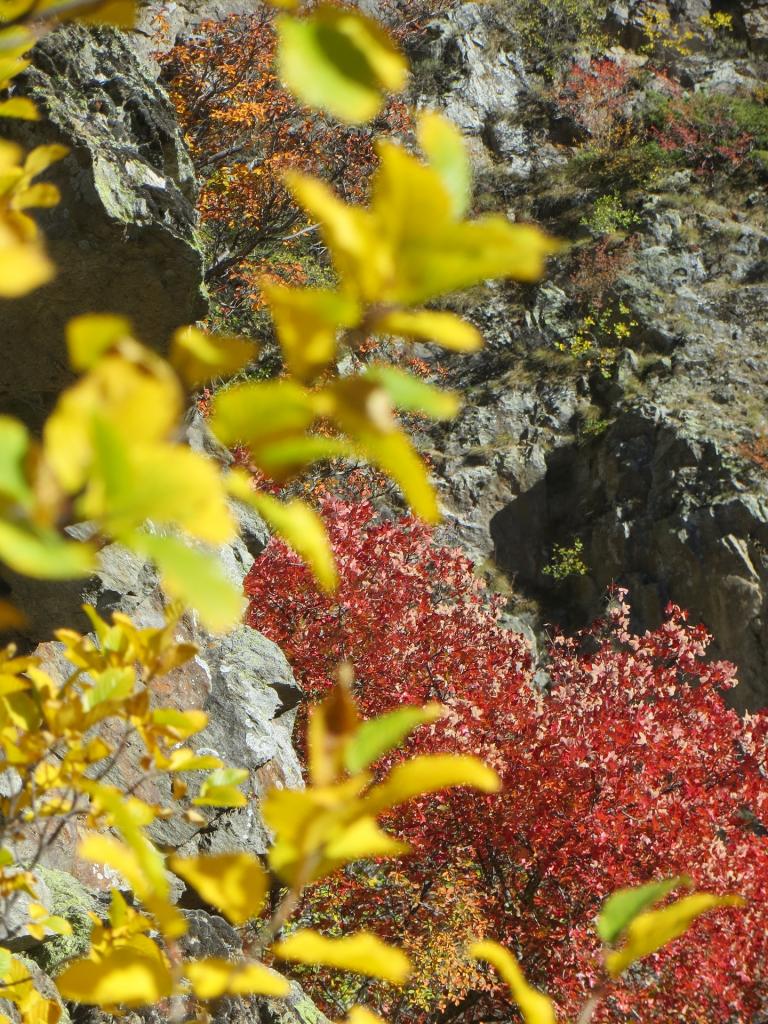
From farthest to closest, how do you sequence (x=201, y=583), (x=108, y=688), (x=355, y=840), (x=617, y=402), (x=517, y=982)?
(x=617, y=402) → (x=108, y=688) → (x=517, y=982) → (x=355, y=840) → (x=201, y=583)

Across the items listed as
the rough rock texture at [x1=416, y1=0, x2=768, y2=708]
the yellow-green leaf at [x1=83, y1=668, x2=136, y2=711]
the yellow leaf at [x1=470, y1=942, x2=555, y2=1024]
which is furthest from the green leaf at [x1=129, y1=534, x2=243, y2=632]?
the rough rock texture at [x1=416, y1=0, x2=768, y2=708]

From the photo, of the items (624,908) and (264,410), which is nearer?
(264,410)

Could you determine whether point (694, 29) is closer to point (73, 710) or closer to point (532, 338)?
point (532, 338)

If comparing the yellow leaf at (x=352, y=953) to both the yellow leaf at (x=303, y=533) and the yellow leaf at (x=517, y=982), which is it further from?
the yellow leaf at (x=303, y=533)

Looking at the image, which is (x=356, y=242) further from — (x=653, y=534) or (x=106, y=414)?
(x=653, y=534)

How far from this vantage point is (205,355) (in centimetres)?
38

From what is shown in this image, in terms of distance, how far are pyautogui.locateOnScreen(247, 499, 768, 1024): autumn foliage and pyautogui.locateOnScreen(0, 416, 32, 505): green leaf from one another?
454cm

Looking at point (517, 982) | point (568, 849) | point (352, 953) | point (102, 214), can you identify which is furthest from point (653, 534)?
point (352, 953)

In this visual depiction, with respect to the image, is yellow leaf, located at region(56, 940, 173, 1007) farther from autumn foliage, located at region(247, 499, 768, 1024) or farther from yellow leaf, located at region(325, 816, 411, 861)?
autumn foliage, located at region(247, 499, 768, 1024)

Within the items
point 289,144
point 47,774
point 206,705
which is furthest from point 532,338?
point 47,774

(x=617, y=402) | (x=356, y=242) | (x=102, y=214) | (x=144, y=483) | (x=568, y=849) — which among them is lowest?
(x=144, y=483)

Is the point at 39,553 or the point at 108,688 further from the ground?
the point at 108,688

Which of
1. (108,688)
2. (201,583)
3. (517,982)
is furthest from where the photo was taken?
(108,688)

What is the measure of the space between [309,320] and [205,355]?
8cm
